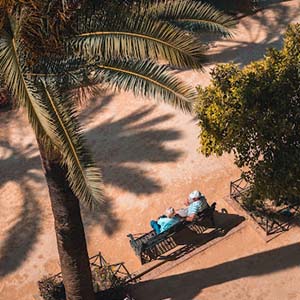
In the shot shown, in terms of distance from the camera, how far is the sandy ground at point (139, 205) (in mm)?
10570

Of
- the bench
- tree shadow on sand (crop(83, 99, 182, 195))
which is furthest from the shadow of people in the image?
tree shadow on sand (crop(83, 99, 182, 195))

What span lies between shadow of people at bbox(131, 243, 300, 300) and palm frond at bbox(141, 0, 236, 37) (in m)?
4.88

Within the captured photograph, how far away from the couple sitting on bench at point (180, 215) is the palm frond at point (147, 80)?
4.71 m

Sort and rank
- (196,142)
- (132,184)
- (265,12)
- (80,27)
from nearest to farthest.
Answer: (80,27)
(132,184)
(196,142)
(265,12)

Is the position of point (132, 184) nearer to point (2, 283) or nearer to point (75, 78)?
point (2, 283)

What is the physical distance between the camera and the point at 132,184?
523 inches

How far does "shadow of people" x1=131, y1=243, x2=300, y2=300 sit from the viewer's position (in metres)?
10.5

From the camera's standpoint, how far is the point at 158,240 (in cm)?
1107

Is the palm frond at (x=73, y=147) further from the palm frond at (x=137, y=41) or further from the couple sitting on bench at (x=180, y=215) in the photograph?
the couple sitting on bench at (x=180, y=215)

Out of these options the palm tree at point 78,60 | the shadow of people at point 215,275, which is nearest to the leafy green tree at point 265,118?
the shadow of people at point 215,275

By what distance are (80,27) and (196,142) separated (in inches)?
310

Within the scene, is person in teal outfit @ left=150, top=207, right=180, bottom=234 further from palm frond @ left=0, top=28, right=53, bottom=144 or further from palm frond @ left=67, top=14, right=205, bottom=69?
palm frond @ left=0, top=28, right=53, bottom=144

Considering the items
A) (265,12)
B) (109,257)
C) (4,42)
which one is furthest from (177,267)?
(265,12)

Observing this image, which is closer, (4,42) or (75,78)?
(4,42)
